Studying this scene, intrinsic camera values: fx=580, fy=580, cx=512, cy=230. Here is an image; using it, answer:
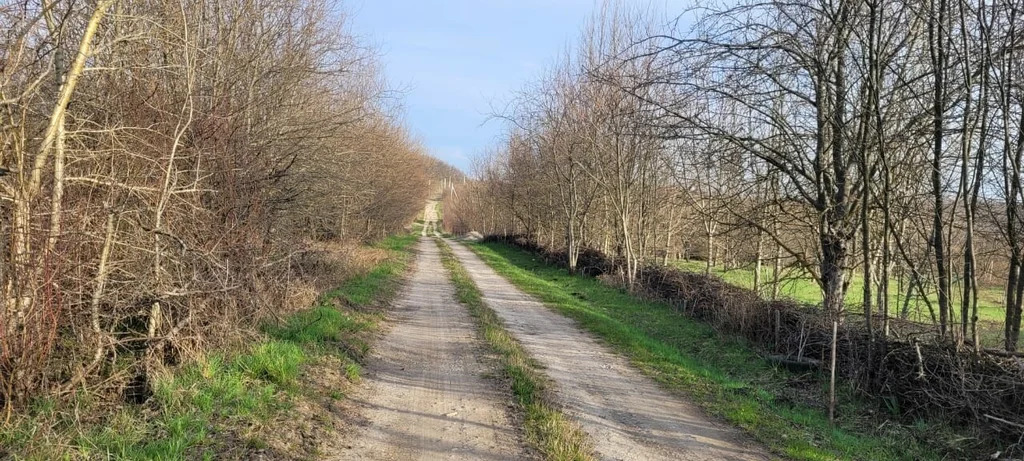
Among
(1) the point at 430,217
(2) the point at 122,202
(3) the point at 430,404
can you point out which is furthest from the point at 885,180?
(1) the point at 430,217

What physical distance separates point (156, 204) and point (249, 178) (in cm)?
275

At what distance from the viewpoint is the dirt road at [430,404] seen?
4883 mm

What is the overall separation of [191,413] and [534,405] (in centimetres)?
313

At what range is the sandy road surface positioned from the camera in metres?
5.24

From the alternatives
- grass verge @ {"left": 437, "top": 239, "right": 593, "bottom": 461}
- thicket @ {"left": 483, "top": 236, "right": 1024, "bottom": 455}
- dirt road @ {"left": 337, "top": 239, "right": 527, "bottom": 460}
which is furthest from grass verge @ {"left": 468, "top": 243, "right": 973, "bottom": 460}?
dirt road @ {"left": 337, "top": 239, "right": 527, "bottom": 460}

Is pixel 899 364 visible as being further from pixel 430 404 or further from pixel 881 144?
pixel 430 404

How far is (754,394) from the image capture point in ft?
23.9

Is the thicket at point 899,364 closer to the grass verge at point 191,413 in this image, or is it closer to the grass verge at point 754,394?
the grass verge at point 754,394

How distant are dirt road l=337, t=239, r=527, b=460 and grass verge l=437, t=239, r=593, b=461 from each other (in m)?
0.19

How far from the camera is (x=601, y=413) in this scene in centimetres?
614

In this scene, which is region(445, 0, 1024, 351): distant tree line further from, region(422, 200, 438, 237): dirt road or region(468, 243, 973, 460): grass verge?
region(422, 200, 438, 237): dirt road

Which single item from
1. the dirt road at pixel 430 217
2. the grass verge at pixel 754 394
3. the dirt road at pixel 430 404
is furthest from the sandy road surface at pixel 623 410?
the dirt road at pixel 430 217

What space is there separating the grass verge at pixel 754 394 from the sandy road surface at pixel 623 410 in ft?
0.99

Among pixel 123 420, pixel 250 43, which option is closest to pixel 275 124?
pixel 250 43
